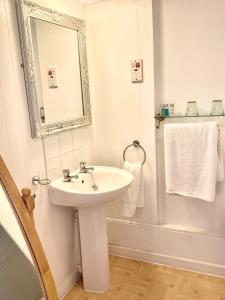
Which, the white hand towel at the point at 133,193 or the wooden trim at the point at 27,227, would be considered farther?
the white hand towel at the point at 133,193

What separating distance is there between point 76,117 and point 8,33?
77cm

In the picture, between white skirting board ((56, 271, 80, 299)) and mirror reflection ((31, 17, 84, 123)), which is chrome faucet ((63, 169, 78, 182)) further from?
white skirting board ((56, 271, 80, 299))

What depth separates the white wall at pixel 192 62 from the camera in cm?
183

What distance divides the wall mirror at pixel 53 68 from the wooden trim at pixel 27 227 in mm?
717

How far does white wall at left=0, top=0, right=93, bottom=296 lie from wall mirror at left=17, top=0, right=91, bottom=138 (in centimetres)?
5

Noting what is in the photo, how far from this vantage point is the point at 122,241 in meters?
2.36

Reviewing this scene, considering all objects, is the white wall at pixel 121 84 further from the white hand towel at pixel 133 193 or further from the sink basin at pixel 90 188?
the sink basin at pixel 90 188

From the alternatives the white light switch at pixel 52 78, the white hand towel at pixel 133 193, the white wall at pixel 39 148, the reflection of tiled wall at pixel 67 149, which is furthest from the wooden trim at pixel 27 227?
the white hand towel at pixel 133 193

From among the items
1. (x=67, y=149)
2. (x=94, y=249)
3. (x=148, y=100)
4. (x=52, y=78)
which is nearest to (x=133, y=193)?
(x=94, y=249)

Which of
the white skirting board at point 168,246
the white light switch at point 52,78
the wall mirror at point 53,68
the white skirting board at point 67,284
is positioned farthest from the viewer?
the white skirting board at point 168,246

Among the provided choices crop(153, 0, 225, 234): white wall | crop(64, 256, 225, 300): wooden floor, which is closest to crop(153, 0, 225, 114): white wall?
crop(153, 0, 225, 234): white wall

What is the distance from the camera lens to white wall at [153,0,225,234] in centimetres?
183

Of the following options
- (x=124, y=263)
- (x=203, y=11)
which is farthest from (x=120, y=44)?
(x=124, y=263)

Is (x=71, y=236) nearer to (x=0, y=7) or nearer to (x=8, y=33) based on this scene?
(x=8, y=33)
